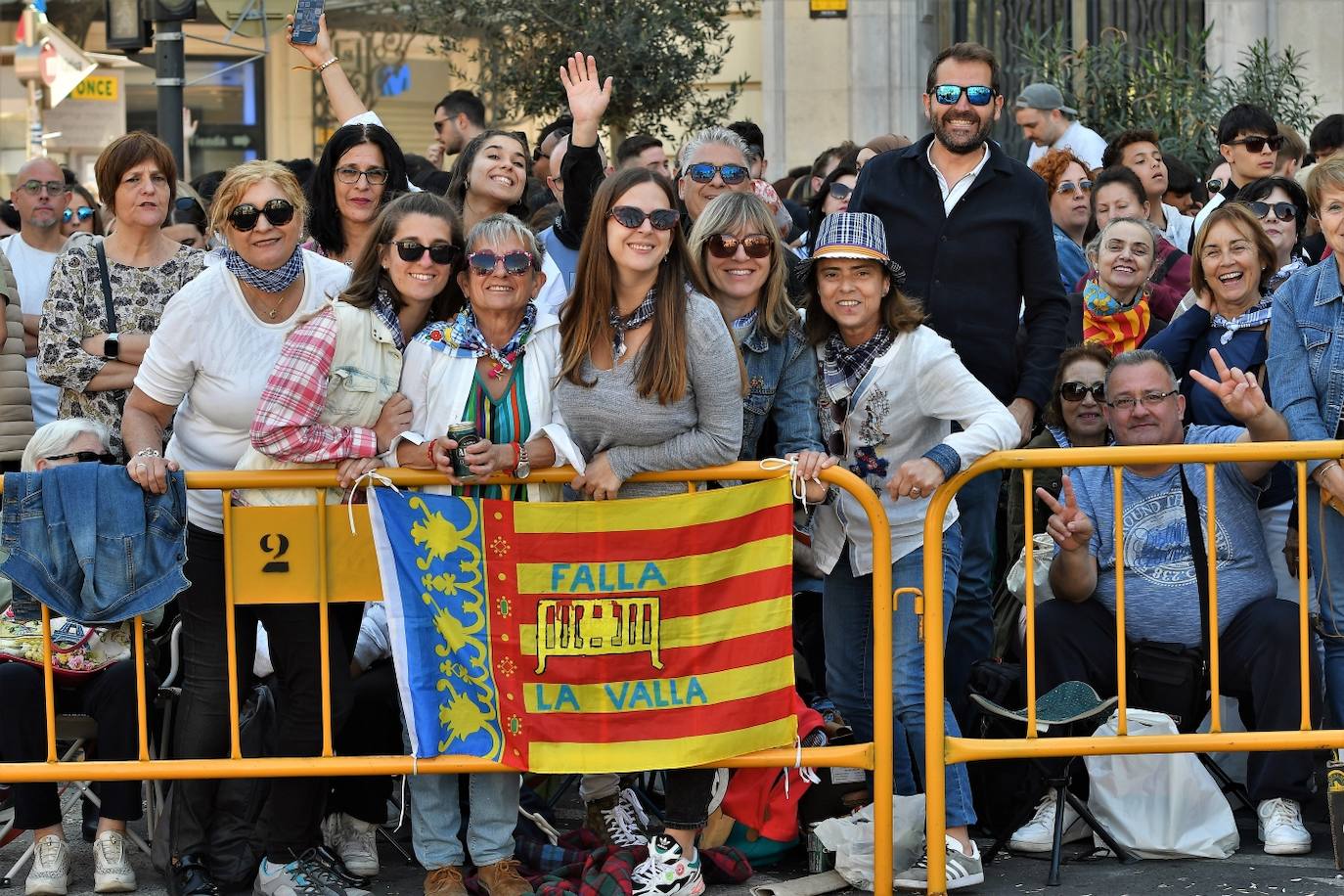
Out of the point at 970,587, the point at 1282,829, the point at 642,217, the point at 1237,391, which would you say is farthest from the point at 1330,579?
the point at 642,217

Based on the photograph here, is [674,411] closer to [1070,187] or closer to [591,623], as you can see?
[591,623]

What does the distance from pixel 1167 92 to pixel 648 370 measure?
27.0ft

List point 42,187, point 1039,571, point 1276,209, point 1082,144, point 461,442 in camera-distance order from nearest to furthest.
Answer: point 461,442
point 1039,571
point 1276,209
point 42,187
point 1082,144

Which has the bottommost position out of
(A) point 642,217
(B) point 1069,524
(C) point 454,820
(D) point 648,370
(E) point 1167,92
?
(C) point 454,820

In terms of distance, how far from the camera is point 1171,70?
42.7ft

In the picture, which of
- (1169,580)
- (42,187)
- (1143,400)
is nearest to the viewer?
(1169,580)

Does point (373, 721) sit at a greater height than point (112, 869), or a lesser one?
greater

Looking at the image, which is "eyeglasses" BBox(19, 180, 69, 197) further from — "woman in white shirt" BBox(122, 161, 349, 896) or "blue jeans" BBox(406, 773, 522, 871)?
"blue jeans" BBox(406, 773, 522, 871)

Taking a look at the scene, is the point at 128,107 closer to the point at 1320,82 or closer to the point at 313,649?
the point at 1320,82

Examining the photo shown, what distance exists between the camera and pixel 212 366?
576cm

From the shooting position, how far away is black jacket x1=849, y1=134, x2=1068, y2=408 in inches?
258

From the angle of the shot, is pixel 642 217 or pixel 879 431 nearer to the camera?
pixel 642 217

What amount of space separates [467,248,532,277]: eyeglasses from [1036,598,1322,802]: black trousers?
215 centimetres

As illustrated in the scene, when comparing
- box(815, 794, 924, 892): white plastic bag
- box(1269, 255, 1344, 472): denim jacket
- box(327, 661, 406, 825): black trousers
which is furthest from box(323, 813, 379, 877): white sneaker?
box(1269, 255, 1344, 472): denim jacket
